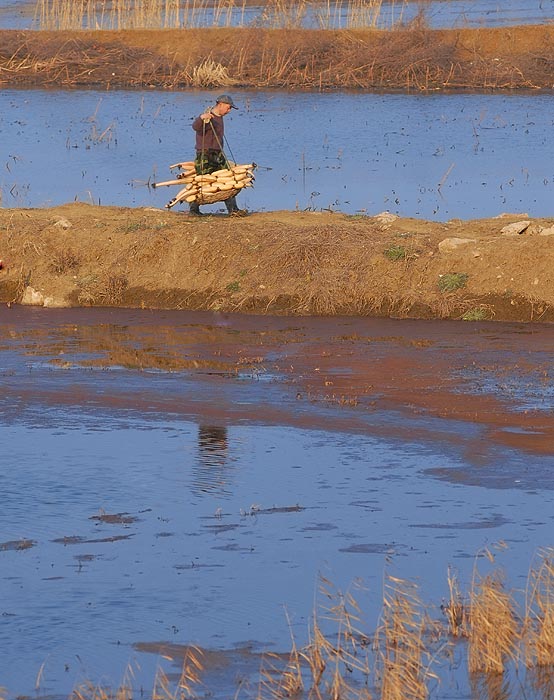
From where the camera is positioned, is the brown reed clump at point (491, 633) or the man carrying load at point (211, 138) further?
the man carrying load at point (211, 138)

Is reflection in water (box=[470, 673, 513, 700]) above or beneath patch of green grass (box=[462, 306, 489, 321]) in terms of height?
above

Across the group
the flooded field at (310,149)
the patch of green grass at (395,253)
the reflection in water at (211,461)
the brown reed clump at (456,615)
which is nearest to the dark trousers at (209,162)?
the flooded field at (310,149)

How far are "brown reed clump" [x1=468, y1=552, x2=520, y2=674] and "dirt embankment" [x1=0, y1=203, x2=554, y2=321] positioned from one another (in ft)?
26.1

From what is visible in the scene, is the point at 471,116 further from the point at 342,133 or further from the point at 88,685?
the point at 88,685

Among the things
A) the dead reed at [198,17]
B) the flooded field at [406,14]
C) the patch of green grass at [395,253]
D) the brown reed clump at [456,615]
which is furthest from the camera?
the flooded field at [406,14]

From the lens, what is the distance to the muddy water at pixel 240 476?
8000 mm

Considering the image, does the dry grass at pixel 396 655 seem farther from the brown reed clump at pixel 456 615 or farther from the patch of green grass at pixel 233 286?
the patch of green grass at pixel 233 286

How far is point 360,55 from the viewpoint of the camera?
34.8 meters

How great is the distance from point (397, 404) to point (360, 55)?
2371cm

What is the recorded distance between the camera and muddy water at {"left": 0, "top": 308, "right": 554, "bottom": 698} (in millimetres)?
8000

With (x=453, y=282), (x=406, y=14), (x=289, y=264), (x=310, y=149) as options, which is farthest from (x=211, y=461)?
(x=406, y=14)

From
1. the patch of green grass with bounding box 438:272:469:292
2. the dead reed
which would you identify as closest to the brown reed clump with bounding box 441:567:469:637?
the patch of green grass with bounding box 438:272:469:292

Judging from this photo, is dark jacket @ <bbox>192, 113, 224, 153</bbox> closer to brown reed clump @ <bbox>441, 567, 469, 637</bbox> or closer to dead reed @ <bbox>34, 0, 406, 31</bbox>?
brown reed clump @ <bbox>441, 567, 469, 637</bbox>

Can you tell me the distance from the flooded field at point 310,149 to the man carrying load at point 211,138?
7.24ft
